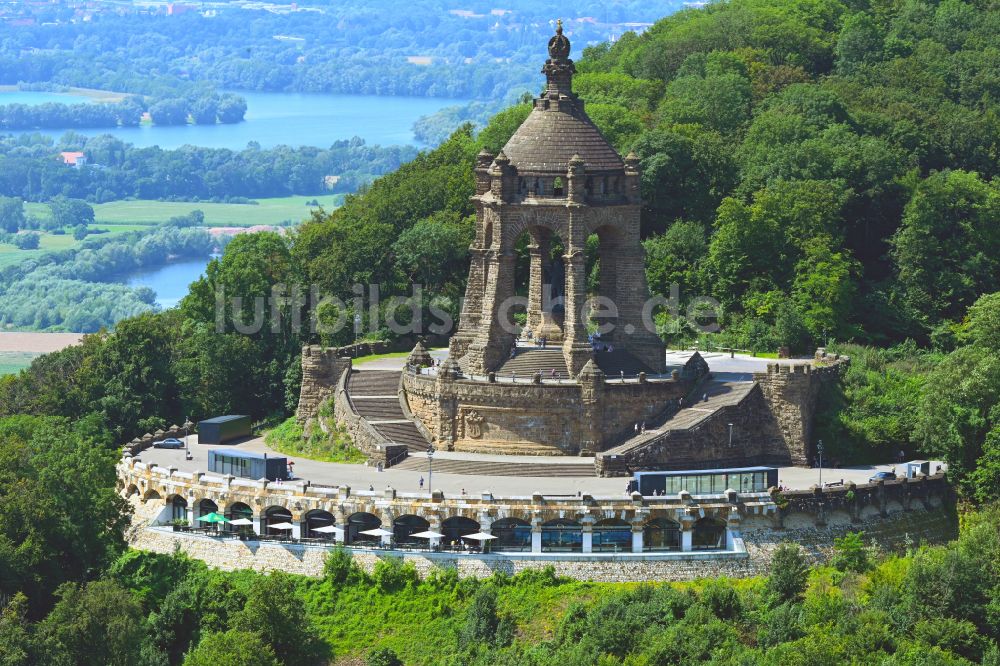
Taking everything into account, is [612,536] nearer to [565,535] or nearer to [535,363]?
[565,535]

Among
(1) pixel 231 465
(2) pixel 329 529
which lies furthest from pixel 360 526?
(1) pixel 231 465

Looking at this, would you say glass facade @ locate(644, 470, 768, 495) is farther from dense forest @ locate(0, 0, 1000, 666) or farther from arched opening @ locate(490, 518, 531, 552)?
arched opening @ locate(490, 518, 531, 552)

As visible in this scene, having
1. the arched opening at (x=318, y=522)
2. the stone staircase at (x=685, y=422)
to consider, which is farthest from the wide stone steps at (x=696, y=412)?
the arched opening at (x=318, y=522)

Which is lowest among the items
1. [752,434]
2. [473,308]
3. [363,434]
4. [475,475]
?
[475,475]

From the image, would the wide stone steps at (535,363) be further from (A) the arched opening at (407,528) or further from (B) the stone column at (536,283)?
(A) the arched opening at (407,528)

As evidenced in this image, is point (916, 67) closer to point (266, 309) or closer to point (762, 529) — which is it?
point (266, 309)

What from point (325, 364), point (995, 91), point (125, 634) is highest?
point (995, 91)

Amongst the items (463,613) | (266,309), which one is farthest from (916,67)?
(463,613)
